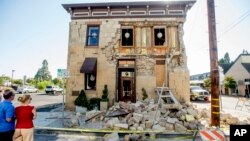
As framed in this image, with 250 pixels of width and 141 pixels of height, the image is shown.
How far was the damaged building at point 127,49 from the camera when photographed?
52.6ft

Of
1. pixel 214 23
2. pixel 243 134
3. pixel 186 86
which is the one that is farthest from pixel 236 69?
pixel 243 134

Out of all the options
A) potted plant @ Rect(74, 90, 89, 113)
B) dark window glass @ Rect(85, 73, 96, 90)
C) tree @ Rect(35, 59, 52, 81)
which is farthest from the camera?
tree @ Rect(35, 59, 52, 81)

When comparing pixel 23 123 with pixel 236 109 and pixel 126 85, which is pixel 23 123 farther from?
pixel 236 109

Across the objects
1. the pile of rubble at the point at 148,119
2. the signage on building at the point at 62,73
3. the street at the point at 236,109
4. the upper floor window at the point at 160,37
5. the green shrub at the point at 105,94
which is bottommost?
the street at the point at 236,109

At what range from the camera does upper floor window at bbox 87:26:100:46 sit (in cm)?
1716

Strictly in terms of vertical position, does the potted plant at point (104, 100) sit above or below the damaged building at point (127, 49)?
below

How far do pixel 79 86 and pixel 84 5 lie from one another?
6.95m

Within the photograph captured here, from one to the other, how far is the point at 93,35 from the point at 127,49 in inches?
131

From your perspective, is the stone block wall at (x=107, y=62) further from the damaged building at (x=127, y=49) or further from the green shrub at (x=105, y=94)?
the green shrub at (x=105, y=94)

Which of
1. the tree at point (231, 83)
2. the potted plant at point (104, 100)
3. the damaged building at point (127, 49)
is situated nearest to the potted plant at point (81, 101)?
the damaged building at point (127, 49)

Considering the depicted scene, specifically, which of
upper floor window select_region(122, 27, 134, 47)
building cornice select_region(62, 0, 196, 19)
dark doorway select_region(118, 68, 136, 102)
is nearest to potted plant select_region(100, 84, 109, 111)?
dark doorway select_region(118, 68, 136, 102)

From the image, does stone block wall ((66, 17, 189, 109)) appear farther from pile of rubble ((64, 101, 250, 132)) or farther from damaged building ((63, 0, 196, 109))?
pile of rubble ((64, 101, 250, 132))

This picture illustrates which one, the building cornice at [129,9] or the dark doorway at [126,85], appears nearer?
the building cornice at [129,9]

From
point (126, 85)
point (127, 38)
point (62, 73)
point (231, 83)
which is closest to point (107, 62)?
point (126, 85)
